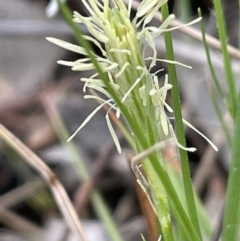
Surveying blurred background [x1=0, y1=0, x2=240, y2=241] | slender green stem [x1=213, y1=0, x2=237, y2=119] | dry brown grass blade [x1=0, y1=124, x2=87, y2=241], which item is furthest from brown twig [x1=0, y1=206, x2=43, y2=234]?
slender green stem [x1=213, y1=0, x2=237, y2=119]

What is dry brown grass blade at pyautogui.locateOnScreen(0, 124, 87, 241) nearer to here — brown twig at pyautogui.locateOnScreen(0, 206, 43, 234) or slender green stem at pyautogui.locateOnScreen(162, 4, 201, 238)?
slender green stem at pyautogui.locateOnScreen(162, 4, 201, 238)

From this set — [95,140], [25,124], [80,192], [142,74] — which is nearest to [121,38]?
[142,74]

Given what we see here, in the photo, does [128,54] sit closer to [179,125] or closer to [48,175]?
[179,125]

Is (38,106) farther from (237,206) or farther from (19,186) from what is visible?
(237,206)

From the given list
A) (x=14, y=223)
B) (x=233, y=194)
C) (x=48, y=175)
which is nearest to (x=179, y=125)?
(x=233, y=194)

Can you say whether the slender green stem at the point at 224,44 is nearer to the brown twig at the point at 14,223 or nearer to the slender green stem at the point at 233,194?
the slender green stem at the point at 233,194

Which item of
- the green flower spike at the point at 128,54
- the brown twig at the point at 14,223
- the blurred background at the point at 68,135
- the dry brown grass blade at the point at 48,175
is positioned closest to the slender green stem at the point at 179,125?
the green flower spike at the point at 128,54
